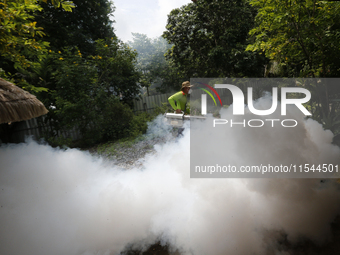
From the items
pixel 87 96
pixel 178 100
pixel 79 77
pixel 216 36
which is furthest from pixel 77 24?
pixel 178 100

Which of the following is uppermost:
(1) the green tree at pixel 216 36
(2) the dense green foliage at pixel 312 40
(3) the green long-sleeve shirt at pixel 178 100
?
(1) the green tree at pixel 216 36

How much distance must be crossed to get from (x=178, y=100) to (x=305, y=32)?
2867 mm

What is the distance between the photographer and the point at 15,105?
8.68 ft

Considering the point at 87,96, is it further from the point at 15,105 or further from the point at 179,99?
the point at 15,105

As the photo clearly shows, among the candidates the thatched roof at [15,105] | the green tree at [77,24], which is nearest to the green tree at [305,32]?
the thatched roof at [15,105]

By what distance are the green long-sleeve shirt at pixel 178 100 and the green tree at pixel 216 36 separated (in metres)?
5.61

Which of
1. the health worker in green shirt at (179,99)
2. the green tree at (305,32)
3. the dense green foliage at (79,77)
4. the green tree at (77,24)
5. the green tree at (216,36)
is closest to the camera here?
the green tree at (305,32)

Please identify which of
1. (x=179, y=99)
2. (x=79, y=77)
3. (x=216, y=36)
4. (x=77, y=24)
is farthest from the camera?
(x=77, y=24)

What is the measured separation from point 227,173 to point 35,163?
10.2 ft

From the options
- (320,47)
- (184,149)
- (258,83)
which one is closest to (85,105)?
(184,149)

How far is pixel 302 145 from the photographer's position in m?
3.12

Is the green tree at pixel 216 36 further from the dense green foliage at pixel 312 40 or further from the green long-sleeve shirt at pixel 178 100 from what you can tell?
the green long-sleeve shirt at pixel 178 100

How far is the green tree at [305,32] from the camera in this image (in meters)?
3.72

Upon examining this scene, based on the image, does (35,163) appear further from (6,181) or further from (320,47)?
(320,47)
